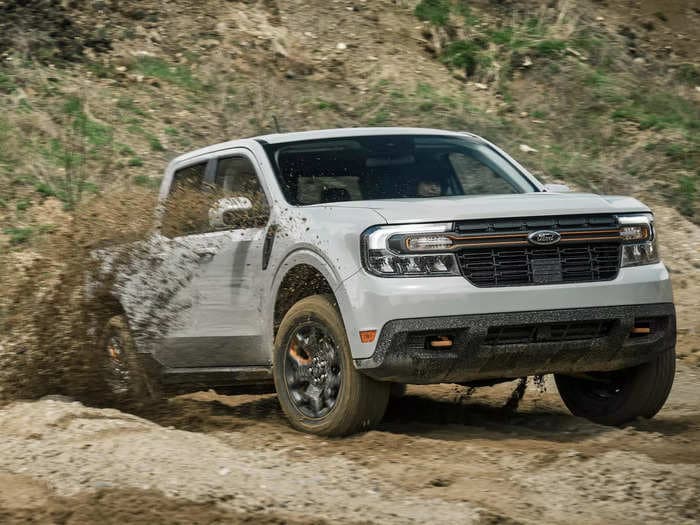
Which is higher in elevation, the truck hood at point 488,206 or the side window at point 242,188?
the truck hood at point 488,206

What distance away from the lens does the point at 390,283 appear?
5.66 metres

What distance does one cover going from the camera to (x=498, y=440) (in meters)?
6.08

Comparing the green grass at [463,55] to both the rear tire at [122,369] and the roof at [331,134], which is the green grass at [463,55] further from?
the rear tire at [122,369]

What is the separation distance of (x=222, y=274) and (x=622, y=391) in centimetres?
242

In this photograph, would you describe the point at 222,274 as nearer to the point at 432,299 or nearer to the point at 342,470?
the point at 432,299

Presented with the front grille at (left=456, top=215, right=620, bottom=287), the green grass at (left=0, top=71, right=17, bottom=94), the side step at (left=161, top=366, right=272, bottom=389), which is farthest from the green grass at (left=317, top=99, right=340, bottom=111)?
the front grille at (left=456, top=215, right=620, bottom=287)

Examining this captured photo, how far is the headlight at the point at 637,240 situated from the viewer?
6121 millimetres

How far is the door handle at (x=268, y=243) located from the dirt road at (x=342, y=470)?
3.12 ft

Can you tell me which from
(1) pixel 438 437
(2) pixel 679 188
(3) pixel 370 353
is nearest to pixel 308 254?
(3) pixel 370 353

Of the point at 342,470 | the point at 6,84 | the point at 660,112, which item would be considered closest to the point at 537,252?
the point at 342,470

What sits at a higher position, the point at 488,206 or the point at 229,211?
the point at 488,206

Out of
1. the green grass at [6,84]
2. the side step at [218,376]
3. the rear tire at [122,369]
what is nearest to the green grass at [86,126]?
the green grass at [6,84]

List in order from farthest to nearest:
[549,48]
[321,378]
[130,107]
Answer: [549,48]
[130,107]
[321,378]

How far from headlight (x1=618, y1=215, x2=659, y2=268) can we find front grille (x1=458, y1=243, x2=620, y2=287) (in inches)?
2.9
